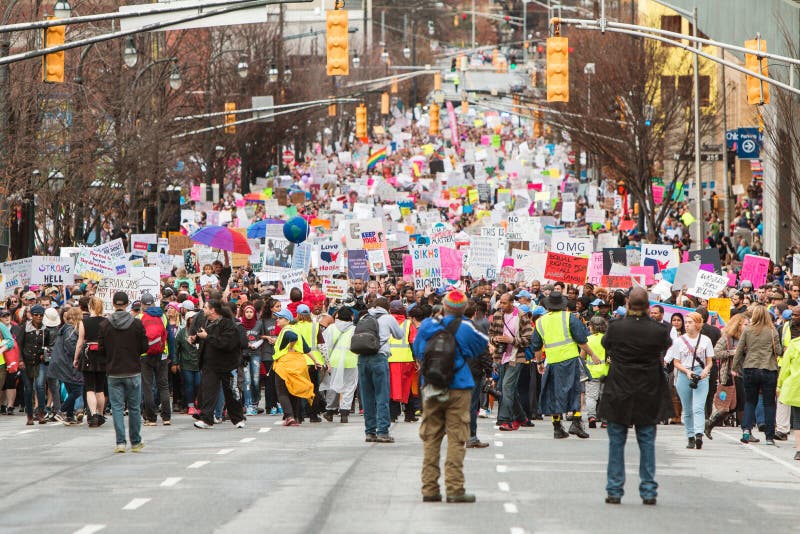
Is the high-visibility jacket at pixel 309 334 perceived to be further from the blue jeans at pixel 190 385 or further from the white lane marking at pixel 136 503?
the white lane marking at pixel 136 503

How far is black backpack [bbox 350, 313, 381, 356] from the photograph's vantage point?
1852 cm

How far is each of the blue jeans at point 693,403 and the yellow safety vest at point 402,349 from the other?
154 inches

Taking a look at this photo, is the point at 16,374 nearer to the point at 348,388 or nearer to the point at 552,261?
the point at 348,388

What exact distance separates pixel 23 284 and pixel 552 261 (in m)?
9.05

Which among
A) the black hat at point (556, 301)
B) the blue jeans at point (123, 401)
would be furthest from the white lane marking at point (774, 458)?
the blue jeans at point (123, 401)

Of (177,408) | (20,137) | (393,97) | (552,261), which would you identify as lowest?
(177,408)

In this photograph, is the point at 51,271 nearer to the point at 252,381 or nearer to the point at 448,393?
the point at 252,381

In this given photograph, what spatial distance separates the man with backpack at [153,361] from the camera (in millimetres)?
21125

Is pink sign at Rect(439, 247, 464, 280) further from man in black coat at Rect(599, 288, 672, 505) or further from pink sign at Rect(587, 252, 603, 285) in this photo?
man in black coat at Rect(599, 288, 672, 505)

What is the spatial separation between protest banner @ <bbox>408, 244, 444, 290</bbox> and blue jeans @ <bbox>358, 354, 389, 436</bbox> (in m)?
12.6

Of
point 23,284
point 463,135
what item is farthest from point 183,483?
point 463,135

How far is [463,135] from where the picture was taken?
12069 centimetres

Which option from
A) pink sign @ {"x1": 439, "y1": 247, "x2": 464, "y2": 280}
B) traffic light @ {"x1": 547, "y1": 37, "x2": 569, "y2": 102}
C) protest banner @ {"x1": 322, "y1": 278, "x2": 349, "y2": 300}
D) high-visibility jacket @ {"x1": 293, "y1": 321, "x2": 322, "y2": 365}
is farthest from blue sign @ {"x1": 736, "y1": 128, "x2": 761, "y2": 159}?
high-visibility jacket @ {"x1": 293, "y1": 321, "x2": 322, "y2": 365}

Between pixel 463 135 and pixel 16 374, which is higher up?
pixel 463 135
